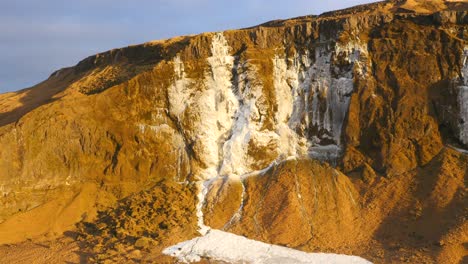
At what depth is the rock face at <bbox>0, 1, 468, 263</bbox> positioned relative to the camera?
1698cm

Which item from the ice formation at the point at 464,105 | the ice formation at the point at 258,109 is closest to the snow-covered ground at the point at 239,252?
the ice formation at the point at 258,109

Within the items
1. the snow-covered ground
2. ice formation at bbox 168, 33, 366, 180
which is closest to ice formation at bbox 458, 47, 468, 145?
ice formation at bbox 168, 33, 366, 180

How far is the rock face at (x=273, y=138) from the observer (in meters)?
17.0

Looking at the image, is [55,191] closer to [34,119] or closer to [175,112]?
[34,119]

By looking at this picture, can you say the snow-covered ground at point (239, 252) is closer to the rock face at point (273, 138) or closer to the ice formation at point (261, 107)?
the rock face at point (273, 138)

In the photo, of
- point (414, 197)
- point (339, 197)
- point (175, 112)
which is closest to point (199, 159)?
point (175, 112)

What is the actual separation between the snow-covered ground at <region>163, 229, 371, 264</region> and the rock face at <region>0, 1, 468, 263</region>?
18.5 inches

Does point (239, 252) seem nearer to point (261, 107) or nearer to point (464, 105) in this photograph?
point (261, 107)

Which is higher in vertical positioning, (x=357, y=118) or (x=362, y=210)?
(x=357, y=118)

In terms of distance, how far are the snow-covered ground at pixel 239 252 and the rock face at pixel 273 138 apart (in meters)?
0.47

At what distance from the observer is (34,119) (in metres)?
20.2

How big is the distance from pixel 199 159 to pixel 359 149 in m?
6.61

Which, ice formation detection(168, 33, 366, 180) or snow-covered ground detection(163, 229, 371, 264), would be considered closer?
snow-covered ground detection(163, 229, 371, 264)

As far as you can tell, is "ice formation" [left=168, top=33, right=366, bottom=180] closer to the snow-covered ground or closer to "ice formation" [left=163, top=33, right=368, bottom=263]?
"ice formation" [left=163, top=33, right=368, bottom=263]
